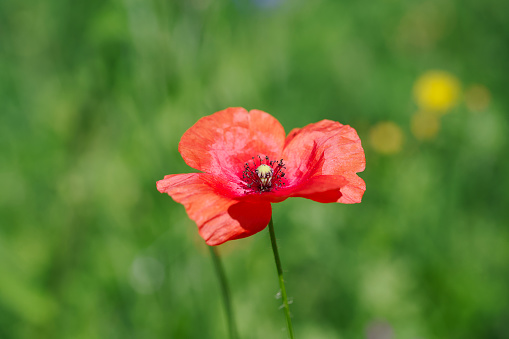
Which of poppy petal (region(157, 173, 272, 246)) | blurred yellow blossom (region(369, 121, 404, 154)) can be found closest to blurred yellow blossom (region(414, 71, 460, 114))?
blurred yellow blossom (region(369, 121, 404, 154))

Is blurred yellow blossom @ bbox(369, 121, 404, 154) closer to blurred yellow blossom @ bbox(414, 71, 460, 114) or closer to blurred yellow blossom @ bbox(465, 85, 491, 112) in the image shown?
blurred yellow blossom @ bbox(414, 71, 460, 114)

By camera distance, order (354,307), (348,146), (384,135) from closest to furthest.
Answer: (348,146) → (354,307) → (384,135)

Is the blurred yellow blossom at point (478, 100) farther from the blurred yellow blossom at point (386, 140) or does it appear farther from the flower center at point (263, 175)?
the flower center at point (263, 175)

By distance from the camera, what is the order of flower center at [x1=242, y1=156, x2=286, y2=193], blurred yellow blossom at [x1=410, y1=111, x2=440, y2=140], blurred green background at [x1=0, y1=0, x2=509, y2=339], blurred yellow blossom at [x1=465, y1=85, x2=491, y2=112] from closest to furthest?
flower center at [x1=242, y1=156, x2=286, y2=193], blurred green background at [x1=0, y1=0, x2=509, y2=339], blurred yellow blossom at [x1=465, y1=85, x2=491, y2=112], blurred yellow blossom at [x1=410, y1=111, x2=440, y2=140]

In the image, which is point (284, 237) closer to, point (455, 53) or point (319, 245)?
point (319, 245)

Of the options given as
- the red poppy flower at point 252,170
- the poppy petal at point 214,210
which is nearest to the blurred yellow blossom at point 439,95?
the red poppy flower at point 252,170

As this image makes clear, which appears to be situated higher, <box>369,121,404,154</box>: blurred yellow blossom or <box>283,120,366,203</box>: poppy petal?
<box>283,120,366,203</box>: poppy petal

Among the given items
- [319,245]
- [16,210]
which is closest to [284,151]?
[319,245]

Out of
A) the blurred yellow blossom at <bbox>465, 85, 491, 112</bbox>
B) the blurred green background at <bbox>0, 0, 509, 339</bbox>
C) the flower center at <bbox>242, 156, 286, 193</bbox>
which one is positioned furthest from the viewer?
the blurred yellow blossom at <bbox>465, 85, 491, 112</bbox>
